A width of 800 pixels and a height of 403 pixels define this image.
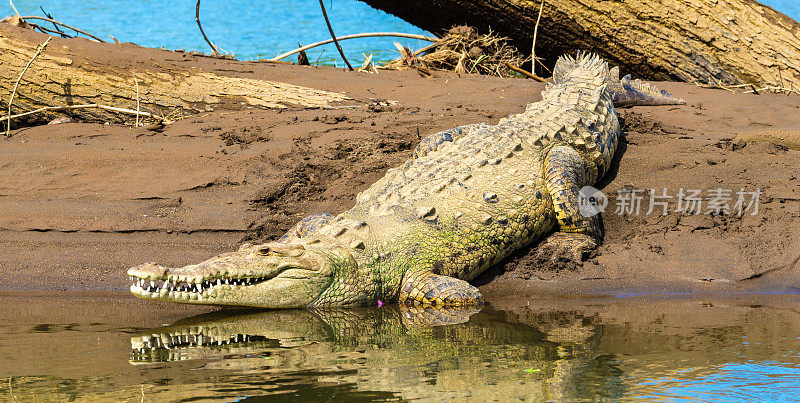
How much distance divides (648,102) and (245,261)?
5.27 meters

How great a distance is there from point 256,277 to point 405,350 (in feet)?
4.71

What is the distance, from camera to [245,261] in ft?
16.3

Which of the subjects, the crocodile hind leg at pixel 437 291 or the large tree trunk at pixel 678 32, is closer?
the crocodile hind leg at pixel 437 291

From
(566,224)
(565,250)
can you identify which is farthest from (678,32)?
(565,250)

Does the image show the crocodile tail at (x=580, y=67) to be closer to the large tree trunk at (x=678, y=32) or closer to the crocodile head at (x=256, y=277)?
the large tree trunk at (x=678, y=32)

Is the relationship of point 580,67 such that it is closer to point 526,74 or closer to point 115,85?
point 526,74

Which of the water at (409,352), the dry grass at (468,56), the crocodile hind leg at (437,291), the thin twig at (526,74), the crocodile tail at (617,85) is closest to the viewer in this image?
the water at (409,352)

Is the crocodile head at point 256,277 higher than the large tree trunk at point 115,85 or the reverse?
the reverse

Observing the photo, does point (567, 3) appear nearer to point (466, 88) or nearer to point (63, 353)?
point (466, 88)

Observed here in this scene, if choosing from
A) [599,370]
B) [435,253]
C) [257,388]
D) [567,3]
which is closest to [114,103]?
[435,253]

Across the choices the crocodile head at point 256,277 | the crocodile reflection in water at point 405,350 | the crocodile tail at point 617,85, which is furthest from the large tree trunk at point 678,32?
the crocodile reflection in water at point 405,350

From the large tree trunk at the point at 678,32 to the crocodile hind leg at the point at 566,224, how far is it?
145 inches

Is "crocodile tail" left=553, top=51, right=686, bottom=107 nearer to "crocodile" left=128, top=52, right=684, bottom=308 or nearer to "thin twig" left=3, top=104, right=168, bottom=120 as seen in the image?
"crocodile" left=128, top=52, right=684, bottom=308

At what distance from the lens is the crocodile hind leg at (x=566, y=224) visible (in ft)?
19.1
